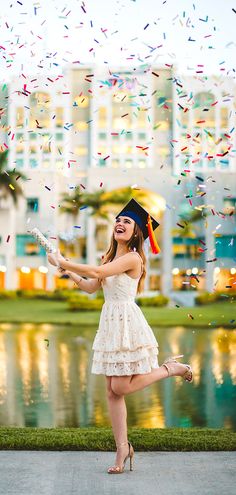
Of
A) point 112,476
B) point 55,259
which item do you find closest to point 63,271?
point 55,259

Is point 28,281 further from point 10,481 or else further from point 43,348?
point 10,481

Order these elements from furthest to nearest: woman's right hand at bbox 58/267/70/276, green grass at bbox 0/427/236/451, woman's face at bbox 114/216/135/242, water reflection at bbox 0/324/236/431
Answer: water reflection at bbox 0/324/236/431
green grass at bbox 0/427/236/451
woman's face at bbox 114/216/135/242
woman's right hand at bbox 58/267/70/276

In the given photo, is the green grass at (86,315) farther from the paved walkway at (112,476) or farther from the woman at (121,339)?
the woman at (121,339)

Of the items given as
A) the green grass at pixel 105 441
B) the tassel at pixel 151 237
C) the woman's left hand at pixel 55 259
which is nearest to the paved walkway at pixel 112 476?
the green grass at pixel 105 441

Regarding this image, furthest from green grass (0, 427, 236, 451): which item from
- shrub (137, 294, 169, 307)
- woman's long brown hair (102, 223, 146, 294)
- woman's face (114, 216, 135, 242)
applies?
shrub (137, 294, 169, 307)

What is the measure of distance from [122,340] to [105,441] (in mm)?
1122

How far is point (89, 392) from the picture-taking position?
1069 centimetres

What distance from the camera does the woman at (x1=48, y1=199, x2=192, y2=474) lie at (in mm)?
5082

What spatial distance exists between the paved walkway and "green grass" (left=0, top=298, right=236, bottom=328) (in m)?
21.6

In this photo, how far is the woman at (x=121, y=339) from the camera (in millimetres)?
5082

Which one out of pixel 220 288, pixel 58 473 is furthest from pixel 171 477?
pixel 220 288

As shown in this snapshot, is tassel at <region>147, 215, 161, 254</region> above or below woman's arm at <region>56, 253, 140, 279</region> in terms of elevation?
above

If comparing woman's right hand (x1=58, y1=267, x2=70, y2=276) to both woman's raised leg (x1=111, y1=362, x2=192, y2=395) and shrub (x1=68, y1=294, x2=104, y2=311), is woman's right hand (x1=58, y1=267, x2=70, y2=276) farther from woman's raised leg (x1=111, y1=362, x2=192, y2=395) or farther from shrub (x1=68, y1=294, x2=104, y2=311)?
shrub (x1=68, y1=294, x2=104, y2=311)

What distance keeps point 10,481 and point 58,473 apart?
332mm
